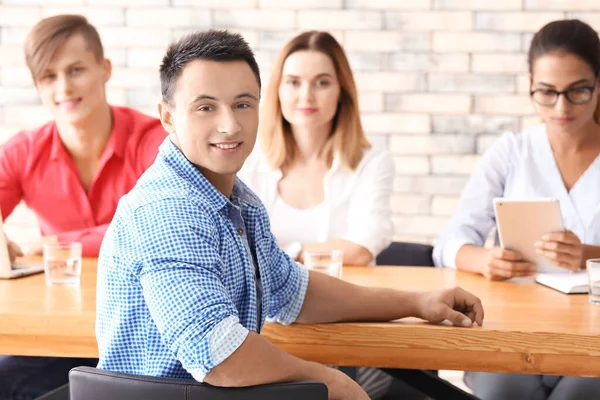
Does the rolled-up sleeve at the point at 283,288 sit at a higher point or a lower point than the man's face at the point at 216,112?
lower

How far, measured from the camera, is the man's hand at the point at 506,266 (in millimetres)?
2092

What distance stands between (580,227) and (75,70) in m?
1.77

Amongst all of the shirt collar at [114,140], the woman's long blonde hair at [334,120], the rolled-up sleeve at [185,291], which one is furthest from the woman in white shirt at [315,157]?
the rolled-up sleeve at [185,291]

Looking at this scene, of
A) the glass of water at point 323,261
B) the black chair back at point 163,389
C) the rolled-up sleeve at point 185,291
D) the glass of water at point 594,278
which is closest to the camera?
the black chair back at point 163,389

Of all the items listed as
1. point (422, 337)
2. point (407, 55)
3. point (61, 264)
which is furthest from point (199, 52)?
point (407, 55)

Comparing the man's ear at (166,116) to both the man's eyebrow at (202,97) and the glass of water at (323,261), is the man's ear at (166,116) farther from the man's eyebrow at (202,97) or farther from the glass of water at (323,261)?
the glass of water at (323,261)

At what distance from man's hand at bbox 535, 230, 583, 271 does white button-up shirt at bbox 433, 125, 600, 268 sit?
0.35m

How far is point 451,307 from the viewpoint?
1700mm

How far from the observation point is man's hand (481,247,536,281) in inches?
82.4

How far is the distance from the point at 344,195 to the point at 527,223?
81 cm

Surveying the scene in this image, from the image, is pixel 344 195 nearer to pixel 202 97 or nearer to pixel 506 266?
pixel 506 266

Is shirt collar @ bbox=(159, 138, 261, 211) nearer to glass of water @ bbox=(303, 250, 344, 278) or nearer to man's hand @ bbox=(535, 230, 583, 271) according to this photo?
glass of water @ bbox=(303, 250, 344, 278)

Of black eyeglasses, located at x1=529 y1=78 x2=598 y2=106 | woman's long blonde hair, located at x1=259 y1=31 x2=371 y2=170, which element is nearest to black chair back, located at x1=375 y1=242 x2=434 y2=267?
woman's long blonde hair, located at x1=259 y1=31 x2=371 y2=170

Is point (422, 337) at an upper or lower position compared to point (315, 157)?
lower
